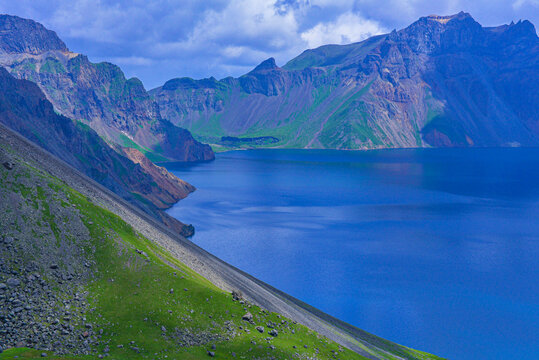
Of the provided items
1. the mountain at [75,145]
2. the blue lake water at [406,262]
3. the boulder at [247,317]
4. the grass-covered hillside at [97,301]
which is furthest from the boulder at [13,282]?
the mountain at [75,145]

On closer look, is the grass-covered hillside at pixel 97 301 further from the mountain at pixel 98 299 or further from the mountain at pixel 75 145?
the mountain at pixel 75 145

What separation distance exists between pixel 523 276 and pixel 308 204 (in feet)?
337

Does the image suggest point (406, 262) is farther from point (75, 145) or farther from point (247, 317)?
point (75, 145)

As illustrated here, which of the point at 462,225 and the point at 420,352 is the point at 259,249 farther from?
the point at 462,225

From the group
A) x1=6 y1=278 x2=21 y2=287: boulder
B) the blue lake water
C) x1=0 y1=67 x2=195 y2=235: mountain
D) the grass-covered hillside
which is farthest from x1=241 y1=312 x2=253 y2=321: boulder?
x1=0 y1=67 x2=195 y2=235: mountain

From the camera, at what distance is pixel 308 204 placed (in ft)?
647

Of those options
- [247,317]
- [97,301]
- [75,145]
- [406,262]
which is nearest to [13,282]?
[97,301]

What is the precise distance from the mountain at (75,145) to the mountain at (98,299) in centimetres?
7678

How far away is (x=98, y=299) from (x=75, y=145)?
435 feet

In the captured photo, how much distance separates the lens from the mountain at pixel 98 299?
36781mm

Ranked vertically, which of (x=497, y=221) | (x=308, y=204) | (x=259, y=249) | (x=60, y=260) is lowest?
(x=60, y=260)

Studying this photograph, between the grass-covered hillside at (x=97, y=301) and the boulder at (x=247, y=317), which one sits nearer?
the grass-covered hillside at (x=97, y=301)

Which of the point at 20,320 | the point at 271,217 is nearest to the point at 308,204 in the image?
the point at 271,217

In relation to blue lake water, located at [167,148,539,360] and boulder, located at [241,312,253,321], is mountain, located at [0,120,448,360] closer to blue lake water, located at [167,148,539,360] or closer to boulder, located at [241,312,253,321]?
boulder, located at [241,312,253,321]
